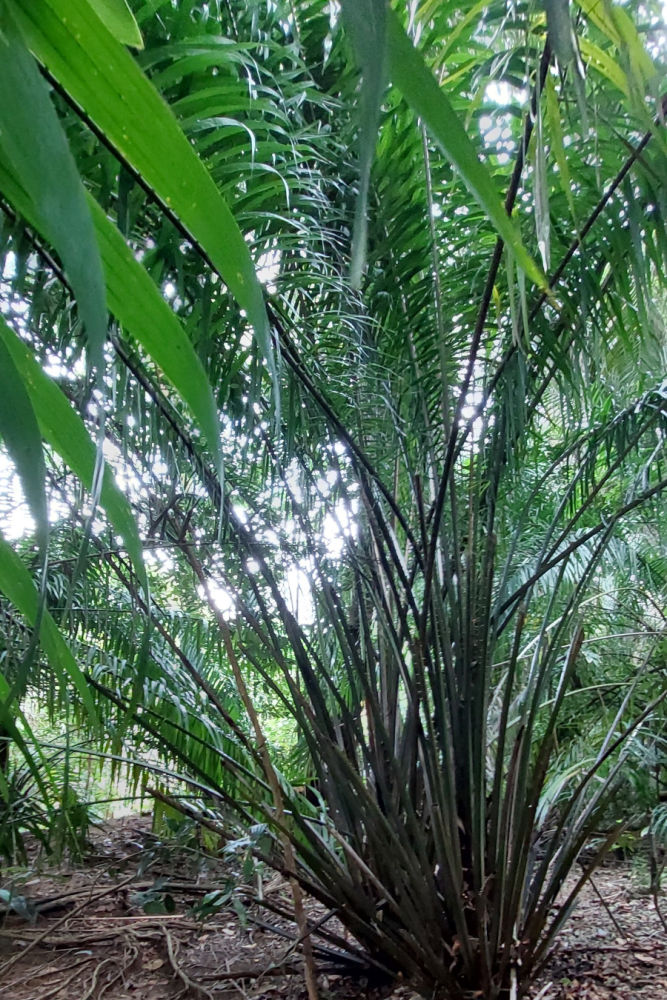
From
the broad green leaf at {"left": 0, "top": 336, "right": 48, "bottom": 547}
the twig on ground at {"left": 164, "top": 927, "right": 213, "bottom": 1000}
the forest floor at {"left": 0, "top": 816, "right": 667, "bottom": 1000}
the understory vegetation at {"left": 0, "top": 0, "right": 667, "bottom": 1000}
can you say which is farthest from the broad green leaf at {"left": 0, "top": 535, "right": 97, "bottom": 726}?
the twig on ground at {"left": 164, "top": 927, "right": 213, "bottom": 1000}

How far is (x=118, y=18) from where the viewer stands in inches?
11.6

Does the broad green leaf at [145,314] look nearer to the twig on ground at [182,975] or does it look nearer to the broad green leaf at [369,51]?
the broad green leaf at [369,51]

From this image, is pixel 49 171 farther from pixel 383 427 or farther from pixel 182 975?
pixel 182 975

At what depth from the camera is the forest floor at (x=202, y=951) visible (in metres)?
1.22

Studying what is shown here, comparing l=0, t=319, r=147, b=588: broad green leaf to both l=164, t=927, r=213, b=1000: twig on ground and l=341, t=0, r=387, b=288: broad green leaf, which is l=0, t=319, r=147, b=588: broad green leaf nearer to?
l=341, t=0, r=387, b=288: broad green leaf

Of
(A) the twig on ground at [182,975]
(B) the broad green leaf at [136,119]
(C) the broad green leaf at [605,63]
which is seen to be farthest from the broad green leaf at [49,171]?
(A) the twig on ground at [182,975]

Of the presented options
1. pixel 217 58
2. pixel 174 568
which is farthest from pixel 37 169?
pixel 174 568

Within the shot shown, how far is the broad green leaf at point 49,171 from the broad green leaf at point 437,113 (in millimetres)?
120

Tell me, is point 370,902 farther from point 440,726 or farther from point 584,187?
point 584,187

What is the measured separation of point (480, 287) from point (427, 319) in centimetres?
12

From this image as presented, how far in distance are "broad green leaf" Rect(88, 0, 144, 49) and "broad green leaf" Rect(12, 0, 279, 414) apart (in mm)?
25

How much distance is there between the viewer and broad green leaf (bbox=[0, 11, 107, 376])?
0.73ft

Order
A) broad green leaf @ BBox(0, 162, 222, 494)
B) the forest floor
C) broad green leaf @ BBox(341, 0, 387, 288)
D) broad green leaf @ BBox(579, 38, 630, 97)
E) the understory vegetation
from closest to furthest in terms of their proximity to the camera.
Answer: broad green leaf @ BBox(341, 0, 387, 288) → broad green leaf @ BBox(0, 162, 222, 494) → broad green leaf @ BBox(579, 38, 630, 97) → the understory vegetation → the forest floor

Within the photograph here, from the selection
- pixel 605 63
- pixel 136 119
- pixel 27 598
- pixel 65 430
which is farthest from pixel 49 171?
pixel 605 63
